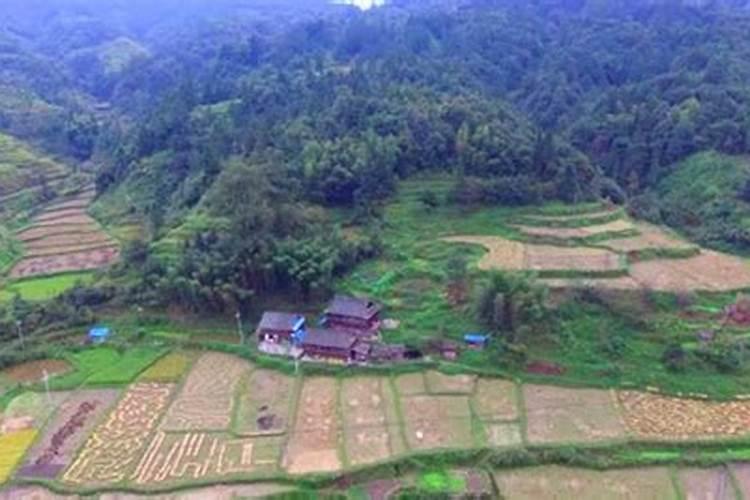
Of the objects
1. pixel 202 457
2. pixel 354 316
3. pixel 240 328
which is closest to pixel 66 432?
pixel 202 457

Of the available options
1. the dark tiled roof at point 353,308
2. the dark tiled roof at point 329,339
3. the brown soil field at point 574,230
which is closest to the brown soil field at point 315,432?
the dark tiled roof at point 329,339

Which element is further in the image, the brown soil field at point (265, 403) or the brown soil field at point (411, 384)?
the brown soil field at point (411, 384)

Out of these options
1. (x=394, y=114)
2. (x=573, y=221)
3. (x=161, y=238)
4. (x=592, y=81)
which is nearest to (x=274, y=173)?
(x=161, y=238)

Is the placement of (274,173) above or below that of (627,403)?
above

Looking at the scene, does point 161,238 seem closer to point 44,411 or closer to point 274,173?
point 274,173

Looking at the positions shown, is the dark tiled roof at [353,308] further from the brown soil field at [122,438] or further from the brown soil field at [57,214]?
the brown soil field at [57,214]

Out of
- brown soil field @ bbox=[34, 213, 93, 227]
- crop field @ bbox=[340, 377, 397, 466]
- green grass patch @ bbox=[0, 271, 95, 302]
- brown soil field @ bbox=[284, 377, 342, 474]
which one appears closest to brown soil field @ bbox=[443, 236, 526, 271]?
crop field @ bbox=[340, 377, 397, 466]

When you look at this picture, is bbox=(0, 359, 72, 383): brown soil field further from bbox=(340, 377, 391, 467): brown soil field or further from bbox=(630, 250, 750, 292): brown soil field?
bbox=(630, 250, 750, 292): brown soil field
